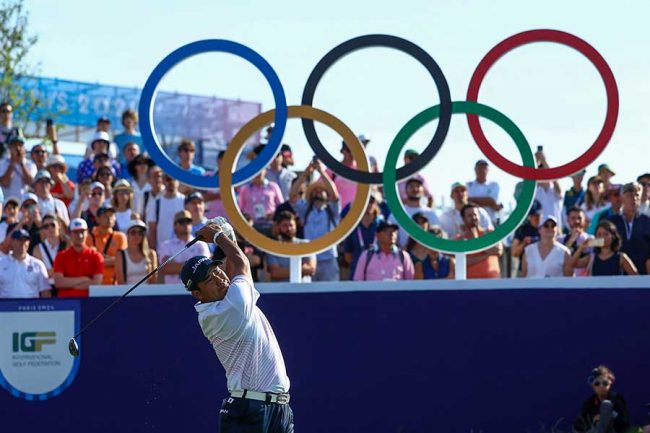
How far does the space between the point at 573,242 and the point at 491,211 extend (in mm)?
1577

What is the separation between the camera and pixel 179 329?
11.7 meters

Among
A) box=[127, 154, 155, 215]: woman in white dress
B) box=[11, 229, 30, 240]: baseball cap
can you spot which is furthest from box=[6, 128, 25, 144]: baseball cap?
box=[11, 229, 30, 240]: baseball cap

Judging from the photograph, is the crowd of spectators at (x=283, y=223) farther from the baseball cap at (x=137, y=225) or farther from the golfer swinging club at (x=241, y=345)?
the golfer swinging club at (x=241, y=345)

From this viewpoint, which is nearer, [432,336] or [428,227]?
[432,336]

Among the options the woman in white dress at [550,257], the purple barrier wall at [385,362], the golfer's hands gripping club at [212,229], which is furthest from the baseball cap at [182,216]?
the golfer's hands gripping club at [212,229]

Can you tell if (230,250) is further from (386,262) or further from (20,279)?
(20,279)

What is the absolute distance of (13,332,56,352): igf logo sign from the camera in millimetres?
11906

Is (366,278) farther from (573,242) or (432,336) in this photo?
(573,242)

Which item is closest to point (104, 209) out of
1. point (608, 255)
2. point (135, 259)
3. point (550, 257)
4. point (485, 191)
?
point (135, 259)

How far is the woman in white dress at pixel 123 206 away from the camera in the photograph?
13.7 metres

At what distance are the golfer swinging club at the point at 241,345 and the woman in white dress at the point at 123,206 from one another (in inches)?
221

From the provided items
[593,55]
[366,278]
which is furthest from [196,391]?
[593,55]

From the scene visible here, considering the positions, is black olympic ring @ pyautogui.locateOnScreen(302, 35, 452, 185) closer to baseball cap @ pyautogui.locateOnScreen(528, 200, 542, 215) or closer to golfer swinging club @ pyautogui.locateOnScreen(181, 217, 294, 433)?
baseball cap @ pyautogui.locateOnScreen(528, 200, 542, 215)

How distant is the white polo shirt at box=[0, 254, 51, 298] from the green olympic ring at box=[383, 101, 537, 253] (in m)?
3.55
